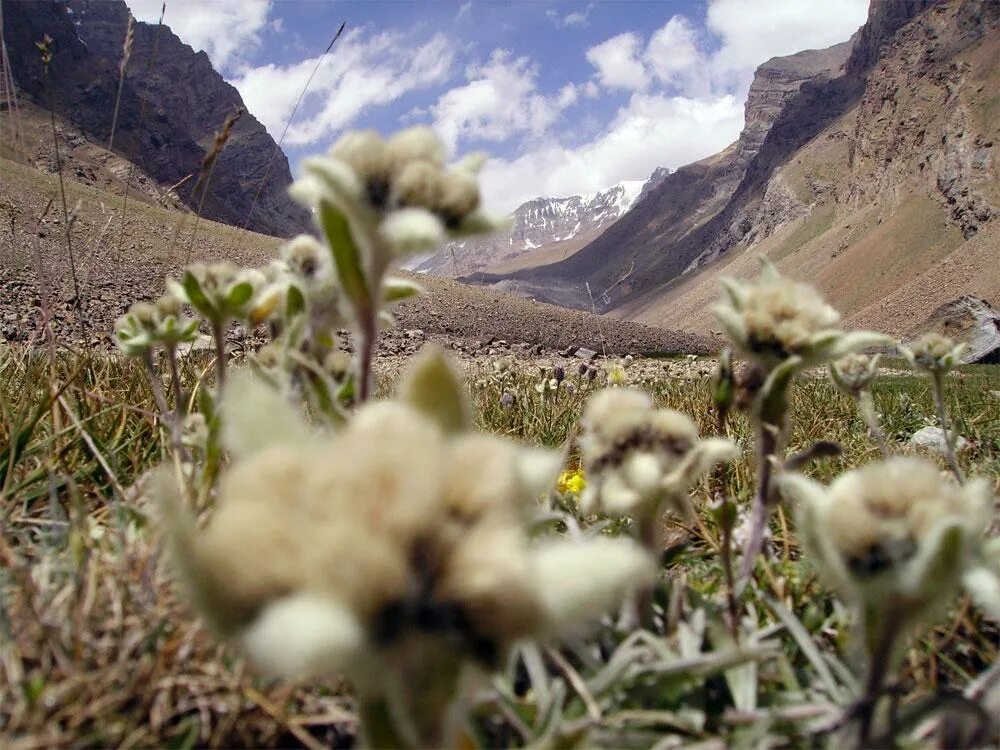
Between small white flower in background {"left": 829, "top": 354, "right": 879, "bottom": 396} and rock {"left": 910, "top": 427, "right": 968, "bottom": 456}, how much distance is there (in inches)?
65.9

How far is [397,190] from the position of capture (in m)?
1.35

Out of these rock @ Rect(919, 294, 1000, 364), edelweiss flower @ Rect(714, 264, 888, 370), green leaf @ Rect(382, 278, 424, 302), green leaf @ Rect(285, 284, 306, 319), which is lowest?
rock @ Rect(919, 294, 1000, 364)

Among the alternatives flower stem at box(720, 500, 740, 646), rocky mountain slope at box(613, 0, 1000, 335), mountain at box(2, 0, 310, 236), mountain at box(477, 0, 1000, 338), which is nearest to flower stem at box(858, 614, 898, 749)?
flower stem at box(720, 500, 740, 646)

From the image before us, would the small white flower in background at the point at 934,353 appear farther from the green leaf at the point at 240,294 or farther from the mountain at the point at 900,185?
the mountain at the point at 900,185

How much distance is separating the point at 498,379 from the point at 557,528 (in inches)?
172

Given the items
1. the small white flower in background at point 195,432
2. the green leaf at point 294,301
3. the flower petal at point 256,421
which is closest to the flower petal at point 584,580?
the flower petal at point 256,421

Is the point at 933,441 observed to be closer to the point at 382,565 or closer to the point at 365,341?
the point at 365,341

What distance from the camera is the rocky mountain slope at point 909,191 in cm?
7512

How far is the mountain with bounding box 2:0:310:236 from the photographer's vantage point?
10194 centimetres

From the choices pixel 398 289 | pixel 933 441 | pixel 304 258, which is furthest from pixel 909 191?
pixel 398 289

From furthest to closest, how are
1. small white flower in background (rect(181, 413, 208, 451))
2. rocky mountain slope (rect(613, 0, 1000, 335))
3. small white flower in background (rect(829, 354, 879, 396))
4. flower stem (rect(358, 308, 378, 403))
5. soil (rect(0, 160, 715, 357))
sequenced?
rocky mountain slope (rect(613, 0, 1000, 335)) → soil (rect(0, 160, 715, 357)) → small white flower in background (rect(829, 354, 879, 396)) → small white flower in background (rect(181, 413, 208, 451)) → flower stem (rect(358, 308, 378, 403))

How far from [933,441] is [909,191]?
108 metres

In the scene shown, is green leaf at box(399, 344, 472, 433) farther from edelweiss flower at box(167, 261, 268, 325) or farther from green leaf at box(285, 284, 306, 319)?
edelweiss flower at box(167, 261, 268, 325)

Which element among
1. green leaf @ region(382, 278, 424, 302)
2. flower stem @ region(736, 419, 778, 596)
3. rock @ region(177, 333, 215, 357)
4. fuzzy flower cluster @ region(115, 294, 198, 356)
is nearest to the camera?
green leaf @ region(382, 278, 424, 302)
